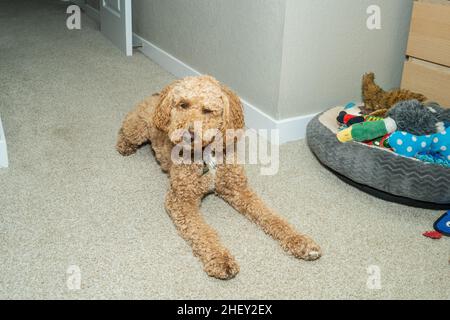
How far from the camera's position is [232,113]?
4.75ft

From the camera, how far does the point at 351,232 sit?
5.08 feet

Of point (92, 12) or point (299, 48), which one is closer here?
point (299, 48)

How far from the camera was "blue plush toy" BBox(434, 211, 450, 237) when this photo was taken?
1.52 metres

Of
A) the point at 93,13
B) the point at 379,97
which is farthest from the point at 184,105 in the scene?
the point at 93,13

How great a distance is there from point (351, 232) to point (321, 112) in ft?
2.48

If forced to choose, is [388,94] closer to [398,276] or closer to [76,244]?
[398,276]

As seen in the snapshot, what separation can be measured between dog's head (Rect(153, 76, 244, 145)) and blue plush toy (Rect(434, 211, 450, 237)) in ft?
2.56

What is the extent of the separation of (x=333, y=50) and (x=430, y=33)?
454mm

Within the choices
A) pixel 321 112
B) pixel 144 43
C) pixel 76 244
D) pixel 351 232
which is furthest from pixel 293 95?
pixel 144 43

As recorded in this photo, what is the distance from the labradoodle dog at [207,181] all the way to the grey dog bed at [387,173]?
40 centimetres

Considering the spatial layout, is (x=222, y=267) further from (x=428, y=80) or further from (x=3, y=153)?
(x=428, y=80)

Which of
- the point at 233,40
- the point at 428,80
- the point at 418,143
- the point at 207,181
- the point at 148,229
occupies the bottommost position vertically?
the point at 148,229
